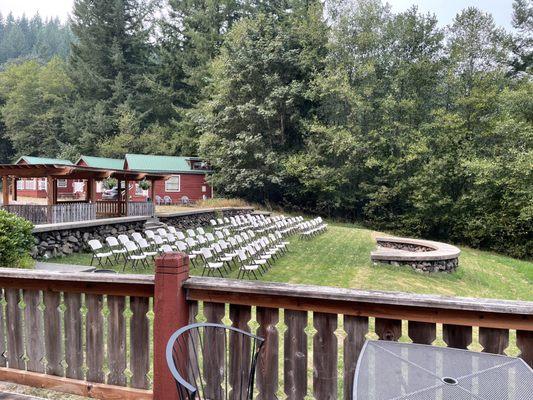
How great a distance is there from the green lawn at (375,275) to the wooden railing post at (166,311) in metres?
6.29

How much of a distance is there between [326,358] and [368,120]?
26.7 metres

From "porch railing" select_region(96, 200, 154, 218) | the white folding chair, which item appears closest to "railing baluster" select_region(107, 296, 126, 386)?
the white folding chair

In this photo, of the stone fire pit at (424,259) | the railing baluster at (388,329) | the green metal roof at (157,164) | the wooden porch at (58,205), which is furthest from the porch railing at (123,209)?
the railing baluster at (388,329)

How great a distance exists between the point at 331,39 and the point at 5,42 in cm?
7737

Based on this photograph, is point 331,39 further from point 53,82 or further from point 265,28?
point 53,82

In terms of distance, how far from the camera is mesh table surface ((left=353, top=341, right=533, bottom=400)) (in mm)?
1477

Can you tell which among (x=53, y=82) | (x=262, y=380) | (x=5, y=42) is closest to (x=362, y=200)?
(x=262, y=380)

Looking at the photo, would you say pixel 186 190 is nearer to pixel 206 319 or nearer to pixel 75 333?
pixel 75 333

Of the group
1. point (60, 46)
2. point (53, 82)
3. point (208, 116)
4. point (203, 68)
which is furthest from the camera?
point (60, 46)

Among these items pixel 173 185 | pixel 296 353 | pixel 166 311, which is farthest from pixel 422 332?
pixel 173 185

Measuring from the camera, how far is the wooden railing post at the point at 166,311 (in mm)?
2143

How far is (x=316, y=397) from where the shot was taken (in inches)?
78.1

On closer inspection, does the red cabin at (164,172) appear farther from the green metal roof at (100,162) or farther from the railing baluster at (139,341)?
the railing baluster at (139,341)

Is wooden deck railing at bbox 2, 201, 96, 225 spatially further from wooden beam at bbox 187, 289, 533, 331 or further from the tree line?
the tree line
